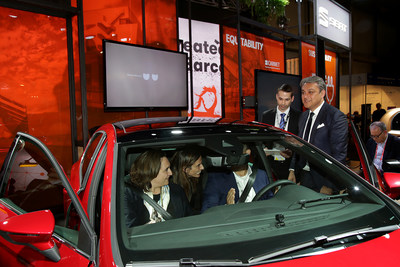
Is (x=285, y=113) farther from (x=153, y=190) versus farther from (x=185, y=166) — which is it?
(x=153, y=190)

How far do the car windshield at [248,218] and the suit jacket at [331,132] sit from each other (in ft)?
3.88

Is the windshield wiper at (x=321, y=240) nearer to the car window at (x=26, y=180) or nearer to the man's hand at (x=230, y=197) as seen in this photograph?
the car window at (x=26, y=180)

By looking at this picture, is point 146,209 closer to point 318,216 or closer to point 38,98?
point 318,216

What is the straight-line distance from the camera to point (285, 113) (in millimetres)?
4762

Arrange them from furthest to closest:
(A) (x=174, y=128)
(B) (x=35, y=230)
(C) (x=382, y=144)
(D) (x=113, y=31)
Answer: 1. (D) (x=113, y=31)
2. (C) (x=382, y=144)
3. (A) (x=174, y=128)
4. (B) (x=35, y=230)

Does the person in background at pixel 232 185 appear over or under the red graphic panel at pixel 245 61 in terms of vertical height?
under

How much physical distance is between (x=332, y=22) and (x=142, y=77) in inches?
295

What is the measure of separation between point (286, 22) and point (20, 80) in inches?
294

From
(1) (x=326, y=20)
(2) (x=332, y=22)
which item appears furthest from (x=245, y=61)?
(2) (x=332, y=22)

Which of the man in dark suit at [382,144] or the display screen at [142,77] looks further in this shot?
the display screen at [142,77]

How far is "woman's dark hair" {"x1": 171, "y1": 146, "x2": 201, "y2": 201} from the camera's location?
2.46m

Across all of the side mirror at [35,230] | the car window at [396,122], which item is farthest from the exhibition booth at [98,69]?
the side mirror at [35,230]

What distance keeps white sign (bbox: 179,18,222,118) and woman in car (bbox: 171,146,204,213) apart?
493 centimetres

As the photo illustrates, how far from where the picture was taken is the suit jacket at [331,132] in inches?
128
